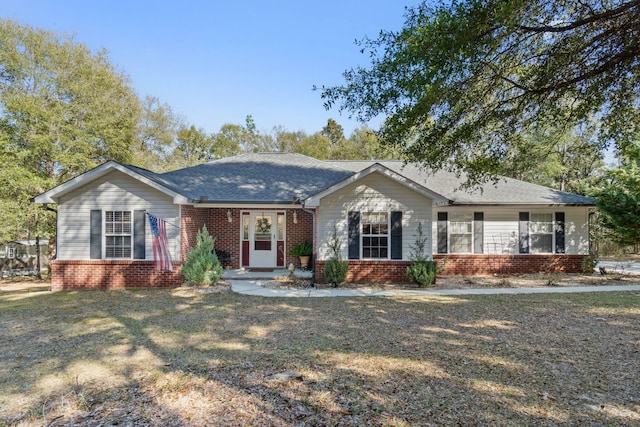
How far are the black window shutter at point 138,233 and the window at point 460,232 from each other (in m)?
10.8

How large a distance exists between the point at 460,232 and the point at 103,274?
12.4 metres

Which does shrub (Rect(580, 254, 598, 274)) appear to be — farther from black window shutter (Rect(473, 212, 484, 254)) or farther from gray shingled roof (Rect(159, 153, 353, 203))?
gray shingled roof (Rect(159, 153, 353, 203))

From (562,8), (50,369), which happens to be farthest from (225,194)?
(562,8)

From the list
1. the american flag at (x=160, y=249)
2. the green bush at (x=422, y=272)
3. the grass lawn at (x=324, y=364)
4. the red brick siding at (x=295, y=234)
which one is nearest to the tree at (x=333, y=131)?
the red brick siding at (x=295, y=234)

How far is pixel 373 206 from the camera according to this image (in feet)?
36.9

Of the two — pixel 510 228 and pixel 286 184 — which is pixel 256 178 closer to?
pixel 286 184

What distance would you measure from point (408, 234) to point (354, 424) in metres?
8.40

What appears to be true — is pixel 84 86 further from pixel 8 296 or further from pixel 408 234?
pixel 408 234

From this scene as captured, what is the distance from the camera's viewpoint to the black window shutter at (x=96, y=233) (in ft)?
35.1

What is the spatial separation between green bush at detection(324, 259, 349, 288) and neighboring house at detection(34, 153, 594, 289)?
0.37 metres

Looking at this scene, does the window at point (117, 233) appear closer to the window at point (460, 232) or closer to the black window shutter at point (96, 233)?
the black window shutter at point (96, 233)

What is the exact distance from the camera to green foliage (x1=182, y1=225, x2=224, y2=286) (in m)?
10.3

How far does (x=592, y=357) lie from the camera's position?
504cm

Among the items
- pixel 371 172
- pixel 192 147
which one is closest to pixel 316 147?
pixel 192 147
